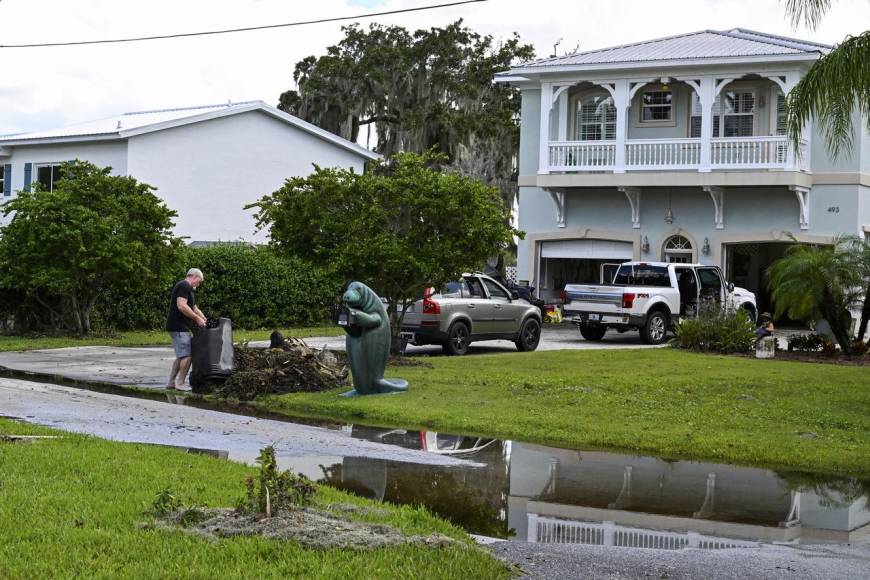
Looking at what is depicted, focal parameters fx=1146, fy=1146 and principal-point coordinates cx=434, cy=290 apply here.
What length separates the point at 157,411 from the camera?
13250mm

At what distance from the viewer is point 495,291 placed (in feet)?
75.5

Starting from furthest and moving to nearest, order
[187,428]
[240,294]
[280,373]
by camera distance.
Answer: [240,294], [280,373], [187,428]

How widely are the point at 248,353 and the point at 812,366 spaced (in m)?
9.90

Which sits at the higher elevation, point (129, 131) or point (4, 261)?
point (129, 131)

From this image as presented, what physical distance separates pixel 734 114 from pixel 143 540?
27.8 m

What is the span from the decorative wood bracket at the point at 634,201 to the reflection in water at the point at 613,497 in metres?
21.4

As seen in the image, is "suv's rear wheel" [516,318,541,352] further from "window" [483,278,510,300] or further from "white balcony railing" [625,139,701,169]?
"white balcony railing" [625,139,701,169]

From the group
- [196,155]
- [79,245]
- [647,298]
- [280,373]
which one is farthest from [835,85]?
[196,155]

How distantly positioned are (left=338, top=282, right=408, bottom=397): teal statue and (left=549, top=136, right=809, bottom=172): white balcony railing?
1735cm

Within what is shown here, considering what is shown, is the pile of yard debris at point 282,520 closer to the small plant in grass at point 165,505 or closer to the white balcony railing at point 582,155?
the small plant in grass at point 165,505

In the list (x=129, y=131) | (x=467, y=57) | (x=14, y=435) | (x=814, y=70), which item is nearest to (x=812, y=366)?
(x=814, y=70)

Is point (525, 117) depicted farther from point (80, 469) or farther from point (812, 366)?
point (80, 469)

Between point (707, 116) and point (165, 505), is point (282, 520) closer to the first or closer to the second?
point (165, 505)

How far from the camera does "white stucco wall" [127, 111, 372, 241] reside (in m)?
33.8
